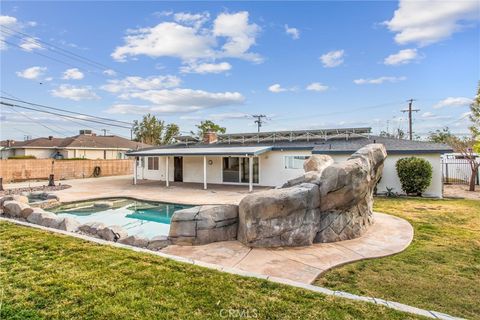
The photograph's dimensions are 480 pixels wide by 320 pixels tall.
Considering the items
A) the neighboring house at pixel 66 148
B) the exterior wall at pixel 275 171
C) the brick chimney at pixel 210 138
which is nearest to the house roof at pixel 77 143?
the neighboring house at pixel 66 148

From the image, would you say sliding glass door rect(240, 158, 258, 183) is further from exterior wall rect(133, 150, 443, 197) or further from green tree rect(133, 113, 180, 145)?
green tree rect(133, 113, 180, 145)

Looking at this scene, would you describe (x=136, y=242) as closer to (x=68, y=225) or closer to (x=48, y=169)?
(x=68, y=225)

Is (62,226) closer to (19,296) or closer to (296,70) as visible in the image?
(19,296)

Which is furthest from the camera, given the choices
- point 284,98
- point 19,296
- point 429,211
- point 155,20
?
point 284,98

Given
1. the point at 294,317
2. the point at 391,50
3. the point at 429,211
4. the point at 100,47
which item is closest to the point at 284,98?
the point at 391,50

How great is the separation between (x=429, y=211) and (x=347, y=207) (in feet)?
20.5

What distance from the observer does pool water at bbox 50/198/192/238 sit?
1129 centimetres

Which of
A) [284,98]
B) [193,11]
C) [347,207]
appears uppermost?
[193,11]

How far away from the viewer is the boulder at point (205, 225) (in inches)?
286

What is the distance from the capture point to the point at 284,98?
31.3 m

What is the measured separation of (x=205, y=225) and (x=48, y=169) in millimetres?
25371

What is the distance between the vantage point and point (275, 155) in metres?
20.1

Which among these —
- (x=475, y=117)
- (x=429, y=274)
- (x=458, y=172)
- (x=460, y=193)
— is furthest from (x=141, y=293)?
(x=458, y=172)

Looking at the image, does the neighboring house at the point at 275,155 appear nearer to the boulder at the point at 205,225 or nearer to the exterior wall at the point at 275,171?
the exterior wall at the point at 275,171
